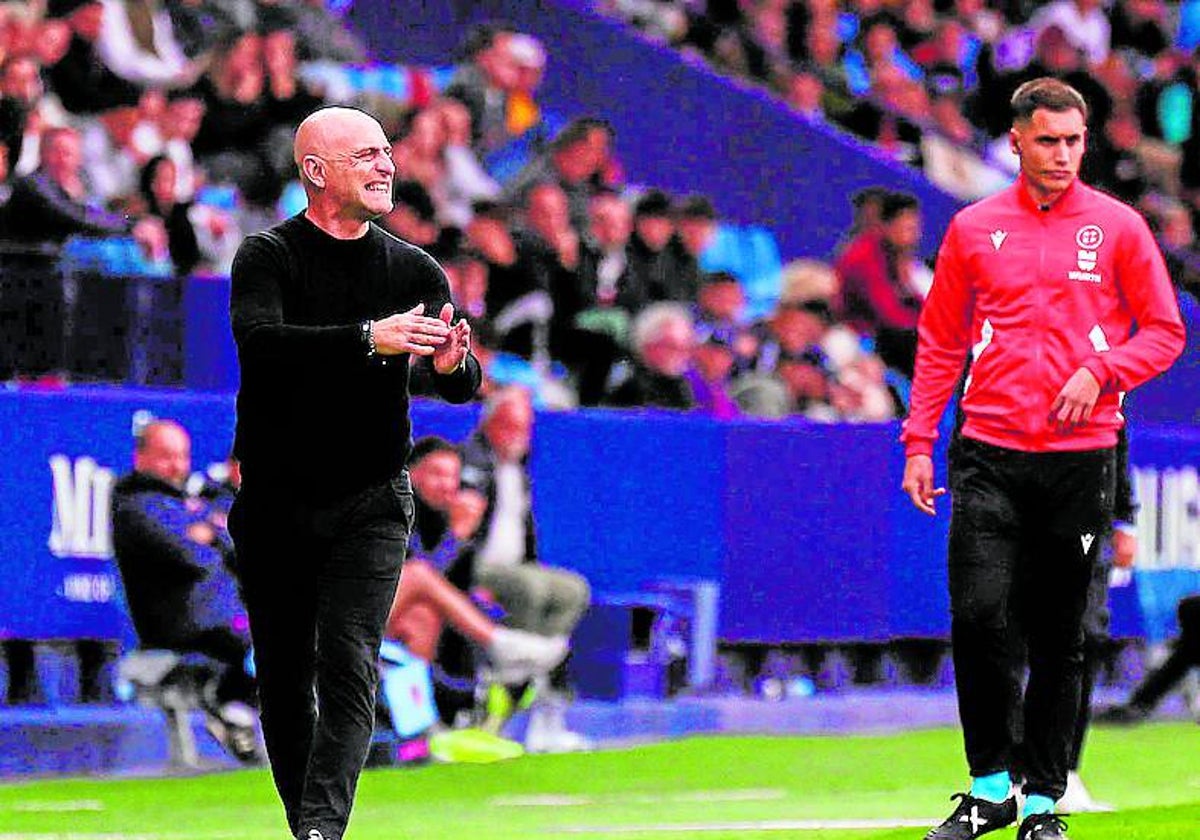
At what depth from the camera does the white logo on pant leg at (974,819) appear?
9.01 m

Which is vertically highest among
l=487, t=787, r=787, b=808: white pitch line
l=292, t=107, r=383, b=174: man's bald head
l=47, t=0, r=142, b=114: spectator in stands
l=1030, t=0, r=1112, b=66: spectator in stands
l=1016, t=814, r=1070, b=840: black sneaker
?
l=1030, t=0, r=1112, b=66: spectator in stands

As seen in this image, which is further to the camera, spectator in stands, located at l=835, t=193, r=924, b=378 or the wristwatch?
spectator in stands, located at l=835, t=193, r=924, b=378

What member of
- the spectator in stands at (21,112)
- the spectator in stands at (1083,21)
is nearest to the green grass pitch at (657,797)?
the spectator in stands at (21,112)

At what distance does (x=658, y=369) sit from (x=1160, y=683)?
11.4ft

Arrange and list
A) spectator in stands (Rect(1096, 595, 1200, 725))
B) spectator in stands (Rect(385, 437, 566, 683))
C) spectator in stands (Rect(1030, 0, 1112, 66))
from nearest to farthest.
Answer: spectator in stands (Rect(385, 437, 566, 683)), spectator in stands (Rect(1096, 595, 1200, 725)), spectator in stands (Rect(1030, 0, 1112, 66))

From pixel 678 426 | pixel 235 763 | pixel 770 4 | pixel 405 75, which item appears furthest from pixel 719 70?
pixel 235 763

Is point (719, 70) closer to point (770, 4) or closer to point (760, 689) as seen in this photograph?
point (770, 4)

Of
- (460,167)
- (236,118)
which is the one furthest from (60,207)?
(460,167)

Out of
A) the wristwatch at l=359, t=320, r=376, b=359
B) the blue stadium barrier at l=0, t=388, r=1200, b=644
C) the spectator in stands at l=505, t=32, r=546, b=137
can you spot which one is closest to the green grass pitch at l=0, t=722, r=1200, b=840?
the blue stadium barrier at l=0, t=388, r=1200, b=644

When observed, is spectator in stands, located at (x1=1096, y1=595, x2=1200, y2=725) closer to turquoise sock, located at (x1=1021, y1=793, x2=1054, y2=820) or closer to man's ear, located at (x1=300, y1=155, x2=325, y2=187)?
turquoise sock, located at (x1=1021, y1=793, x2=1054, y2=820)

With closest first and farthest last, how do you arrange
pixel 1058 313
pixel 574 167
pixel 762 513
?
1. pixel 1058 313
2. pixel 762 513
3. pixel 574 167

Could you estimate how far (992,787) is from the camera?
9039 mm

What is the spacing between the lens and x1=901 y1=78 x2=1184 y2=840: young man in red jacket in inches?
356

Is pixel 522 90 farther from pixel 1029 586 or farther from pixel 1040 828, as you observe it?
pixel 1040 828
